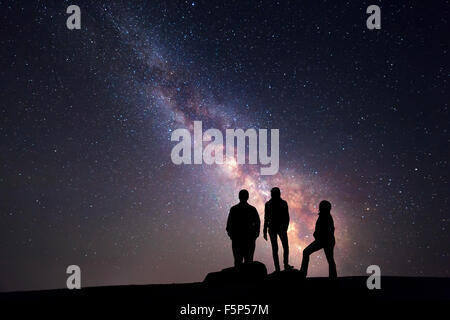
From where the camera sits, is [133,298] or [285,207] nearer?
[133,298]

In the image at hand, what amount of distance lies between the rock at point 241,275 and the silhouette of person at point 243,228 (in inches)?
12.4

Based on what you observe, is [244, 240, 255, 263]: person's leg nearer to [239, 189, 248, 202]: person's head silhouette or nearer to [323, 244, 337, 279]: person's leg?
[239, 189, 248, 202]: person's head silhouette

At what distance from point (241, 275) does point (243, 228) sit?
3.41 feet

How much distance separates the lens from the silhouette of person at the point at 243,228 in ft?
→ 32.7

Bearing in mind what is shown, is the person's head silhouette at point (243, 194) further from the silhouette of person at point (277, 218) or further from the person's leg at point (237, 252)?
the person's leg at point (237, 252)

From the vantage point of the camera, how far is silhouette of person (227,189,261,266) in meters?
9.98

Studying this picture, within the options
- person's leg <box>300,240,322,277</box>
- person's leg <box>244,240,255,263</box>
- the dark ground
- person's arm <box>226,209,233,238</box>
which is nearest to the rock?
person's leg <box>244,240,255,263</box>

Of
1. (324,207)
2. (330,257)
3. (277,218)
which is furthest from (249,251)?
(324,207)

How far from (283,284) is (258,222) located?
2.66 m

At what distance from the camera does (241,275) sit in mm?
9625
